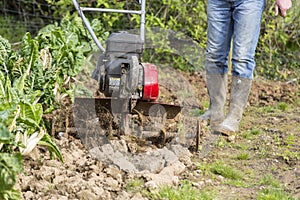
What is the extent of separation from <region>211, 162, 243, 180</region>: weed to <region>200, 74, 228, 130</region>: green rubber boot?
1.06m

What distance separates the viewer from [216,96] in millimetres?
4613

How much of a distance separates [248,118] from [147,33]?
2.35 m

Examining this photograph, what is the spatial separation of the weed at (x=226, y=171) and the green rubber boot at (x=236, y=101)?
31.8 inches

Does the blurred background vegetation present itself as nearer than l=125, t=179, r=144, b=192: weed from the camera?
No

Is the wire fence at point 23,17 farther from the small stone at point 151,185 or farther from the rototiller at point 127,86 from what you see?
the small stone at point 151,185

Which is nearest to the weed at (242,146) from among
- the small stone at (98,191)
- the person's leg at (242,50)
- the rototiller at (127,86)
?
the person's leg at (242,50)

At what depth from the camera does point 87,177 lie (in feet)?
10.2

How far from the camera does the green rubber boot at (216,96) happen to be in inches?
181

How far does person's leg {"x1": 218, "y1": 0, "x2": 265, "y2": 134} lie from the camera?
415 centimetres

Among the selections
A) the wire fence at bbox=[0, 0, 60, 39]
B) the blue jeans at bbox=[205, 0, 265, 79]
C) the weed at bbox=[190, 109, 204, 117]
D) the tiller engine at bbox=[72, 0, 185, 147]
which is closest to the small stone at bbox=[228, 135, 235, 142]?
the blue jeans at bbox=[205, 0, 265, 79]

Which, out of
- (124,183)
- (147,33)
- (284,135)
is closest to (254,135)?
(284,135)

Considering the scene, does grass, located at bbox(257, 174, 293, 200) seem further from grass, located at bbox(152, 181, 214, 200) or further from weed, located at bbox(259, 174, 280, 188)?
grass, located at bbox(152, 181, 214, 200)

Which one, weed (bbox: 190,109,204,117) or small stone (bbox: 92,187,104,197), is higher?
small stone (bbox: 92,187,104,197)

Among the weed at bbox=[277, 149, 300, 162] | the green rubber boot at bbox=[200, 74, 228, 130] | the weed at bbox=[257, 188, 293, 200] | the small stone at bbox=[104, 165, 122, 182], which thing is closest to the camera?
the weed at bbox=[257, 188, 293, 200]
